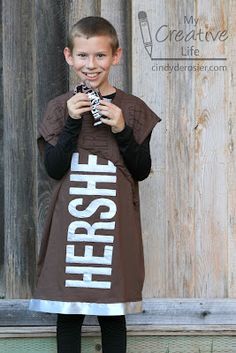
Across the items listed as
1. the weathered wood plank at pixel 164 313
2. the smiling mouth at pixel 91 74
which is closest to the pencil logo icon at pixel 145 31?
the smiling mouth at pixel 91 74

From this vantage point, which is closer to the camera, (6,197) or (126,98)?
(126,98)

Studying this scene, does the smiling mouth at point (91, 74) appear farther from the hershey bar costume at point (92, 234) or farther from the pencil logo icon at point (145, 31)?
the pencil logo icon at point (145, 31)

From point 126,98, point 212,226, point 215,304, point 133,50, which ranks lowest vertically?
point 215,304

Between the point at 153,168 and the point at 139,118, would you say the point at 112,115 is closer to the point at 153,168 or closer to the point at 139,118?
the point at 139,118

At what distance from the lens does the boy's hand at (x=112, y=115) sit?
132 inches

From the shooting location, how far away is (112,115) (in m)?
3.37

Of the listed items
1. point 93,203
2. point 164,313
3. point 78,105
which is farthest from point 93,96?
point 164,313

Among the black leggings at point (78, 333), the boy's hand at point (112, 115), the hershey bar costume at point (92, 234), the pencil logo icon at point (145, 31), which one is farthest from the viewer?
the pencil logo icon at point (145, 31)

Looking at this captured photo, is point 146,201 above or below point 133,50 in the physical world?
below

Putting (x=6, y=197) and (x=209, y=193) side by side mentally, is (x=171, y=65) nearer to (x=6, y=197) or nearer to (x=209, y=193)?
(x=209, y=193)

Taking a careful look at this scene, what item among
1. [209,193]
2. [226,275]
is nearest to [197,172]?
[209,193]

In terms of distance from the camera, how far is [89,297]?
3.48 meters

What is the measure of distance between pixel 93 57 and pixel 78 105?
0.20 m

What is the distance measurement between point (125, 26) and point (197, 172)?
71cm
